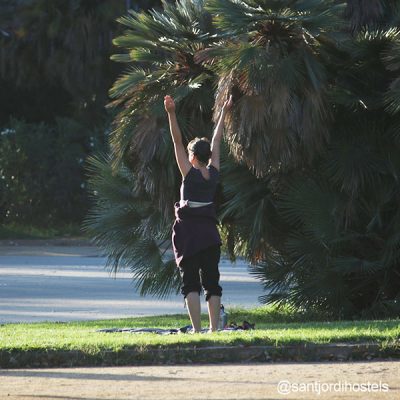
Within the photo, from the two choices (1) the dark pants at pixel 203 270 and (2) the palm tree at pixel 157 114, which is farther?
(2) the palm tree at pixel 157 114

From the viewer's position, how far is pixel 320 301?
12.4 m

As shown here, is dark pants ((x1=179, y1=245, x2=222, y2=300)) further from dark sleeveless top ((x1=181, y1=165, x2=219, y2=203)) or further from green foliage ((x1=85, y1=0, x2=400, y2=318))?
green foliage ((x1=85, y1=0, x2=400, y2=318))

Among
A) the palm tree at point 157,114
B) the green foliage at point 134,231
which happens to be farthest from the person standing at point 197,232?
the green foliage at point 134,231

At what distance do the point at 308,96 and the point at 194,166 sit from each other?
2.55 metres

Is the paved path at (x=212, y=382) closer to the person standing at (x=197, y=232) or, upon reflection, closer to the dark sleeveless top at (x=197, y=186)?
the person standing at (x=197, y=232)

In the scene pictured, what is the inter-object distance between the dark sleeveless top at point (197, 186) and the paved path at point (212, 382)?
73.4 inches

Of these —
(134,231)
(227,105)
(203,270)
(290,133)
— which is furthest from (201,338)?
(134,231)

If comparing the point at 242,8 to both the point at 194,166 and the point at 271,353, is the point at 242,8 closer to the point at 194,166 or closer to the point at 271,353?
the point at 194,166

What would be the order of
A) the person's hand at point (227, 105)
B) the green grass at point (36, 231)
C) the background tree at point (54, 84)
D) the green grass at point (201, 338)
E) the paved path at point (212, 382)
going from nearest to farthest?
1. the paved path at point (212, 382)
2. the green grass at point (201, 338)
3. the person's hand at point (227, 105)
4. the green grass at point (36, 231)
5. the background tree at point (54, 84)

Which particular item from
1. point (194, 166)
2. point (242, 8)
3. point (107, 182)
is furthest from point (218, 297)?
point (107, 182)

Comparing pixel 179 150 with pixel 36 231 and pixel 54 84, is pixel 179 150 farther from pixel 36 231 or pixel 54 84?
pixel 54 84

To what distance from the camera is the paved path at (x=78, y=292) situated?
14539mm

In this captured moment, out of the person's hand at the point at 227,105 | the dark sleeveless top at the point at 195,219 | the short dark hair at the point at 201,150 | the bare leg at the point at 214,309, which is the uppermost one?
the person's hand at the point at 227,105

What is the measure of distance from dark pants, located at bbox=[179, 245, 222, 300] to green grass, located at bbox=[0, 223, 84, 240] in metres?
19.9
